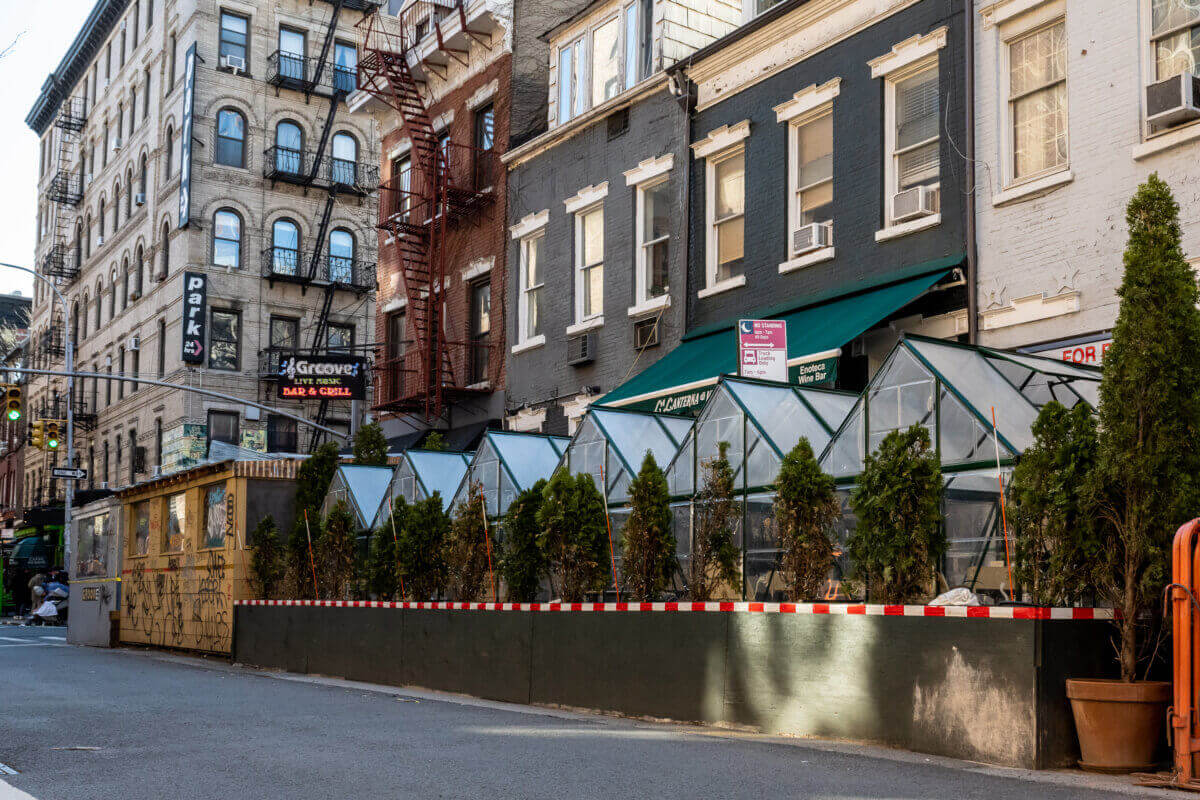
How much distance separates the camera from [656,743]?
9.90 meters

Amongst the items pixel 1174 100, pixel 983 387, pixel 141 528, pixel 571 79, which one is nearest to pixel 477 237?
pixel 571 79

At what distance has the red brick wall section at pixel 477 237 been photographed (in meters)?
25.7

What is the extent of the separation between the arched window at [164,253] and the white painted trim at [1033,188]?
36.8 m

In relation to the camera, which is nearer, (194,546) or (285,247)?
(194,546)

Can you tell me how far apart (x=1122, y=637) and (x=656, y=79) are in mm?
14460

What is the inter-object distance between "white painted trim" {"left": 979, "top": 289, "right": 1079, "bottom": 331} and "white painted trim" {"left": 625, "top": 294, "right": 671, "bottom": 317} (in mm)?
6437

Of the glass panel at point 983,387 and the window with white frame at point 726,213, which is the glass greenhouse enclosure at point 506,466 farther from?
the glass panel at point 983,387

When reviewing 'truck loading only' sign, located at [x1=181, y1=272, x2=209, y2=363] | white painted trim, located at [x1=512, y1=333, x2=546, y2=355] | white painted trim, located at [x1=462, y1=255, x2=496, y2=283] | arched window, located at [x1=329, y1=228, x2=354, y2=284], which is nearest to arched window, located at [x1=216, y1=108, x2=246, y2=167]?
arched window, located at [x1=329, y1=228, x2=354, y2=284]

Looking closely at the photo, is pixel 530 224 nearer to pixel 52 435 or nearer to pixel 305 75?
pixel 52 435

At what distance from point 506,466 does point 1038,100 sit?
26.9 feet

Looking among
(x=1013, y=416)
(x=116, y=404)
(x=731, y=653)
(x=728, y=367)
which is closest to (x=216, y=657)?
(x=728, y=367)

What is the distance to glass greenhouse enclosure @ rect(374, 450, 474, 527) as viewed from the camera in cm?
1994

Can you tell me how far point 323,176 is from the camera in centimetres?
4859

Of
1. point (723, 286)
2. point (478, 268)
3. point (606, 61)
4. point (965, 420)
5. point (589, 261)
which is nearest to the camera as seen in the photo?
point (965, 420)
